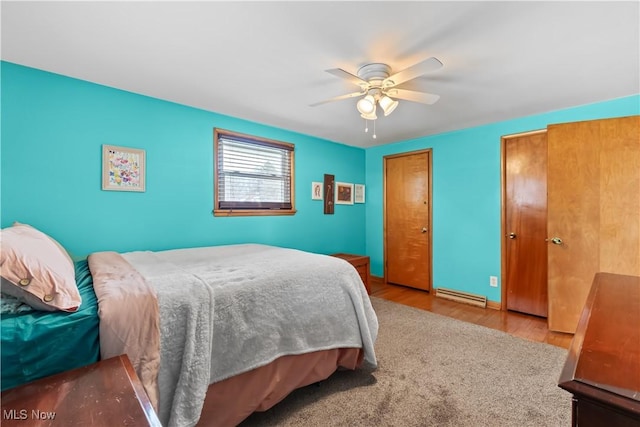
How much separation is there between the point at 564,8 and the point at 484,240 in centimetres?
261

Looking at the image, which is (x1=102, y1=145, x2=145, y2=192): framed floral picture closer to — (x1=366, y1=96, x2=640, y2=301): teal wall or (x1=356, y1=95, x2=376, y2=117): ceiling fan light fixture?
(x1=356, y1=95, x2=376, y2=117): ceiling fan light fixture

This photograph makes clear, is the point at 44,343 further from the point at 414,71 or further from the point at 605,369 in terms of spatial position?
the point at 414,71

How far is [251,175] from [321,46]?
1.87m

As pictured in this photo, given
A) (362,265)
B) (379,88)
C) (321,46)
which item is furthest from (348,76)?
(362,265)

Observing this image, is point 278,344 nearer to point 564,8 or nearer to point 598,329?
point 598,329

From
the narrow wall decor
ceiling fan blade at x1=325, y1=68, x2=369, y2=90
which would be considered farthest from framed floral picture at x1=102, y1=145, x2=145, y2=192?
the narrow wall decor

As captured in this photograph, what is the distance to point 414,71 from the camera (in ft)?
5.68

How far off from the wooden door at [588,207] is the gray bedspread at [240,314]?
2002 millimetres

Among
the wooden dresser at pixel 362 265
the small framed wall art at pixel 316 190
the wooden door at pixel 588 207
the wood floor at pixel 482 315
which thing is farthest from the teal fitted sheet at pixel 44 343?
the wooden door at pixel 588 207

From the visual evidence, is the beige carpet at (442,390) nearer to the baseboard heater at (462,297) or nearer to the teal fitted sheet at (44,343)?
the baseboard heater at (462,297)

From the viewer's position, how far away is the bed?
1.17m

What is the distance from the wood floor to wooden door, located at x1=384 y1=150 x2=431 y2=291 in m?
0.28

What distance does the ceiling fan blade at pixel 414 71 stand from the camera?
1596mm

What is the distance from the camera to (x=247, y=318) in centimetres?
153
